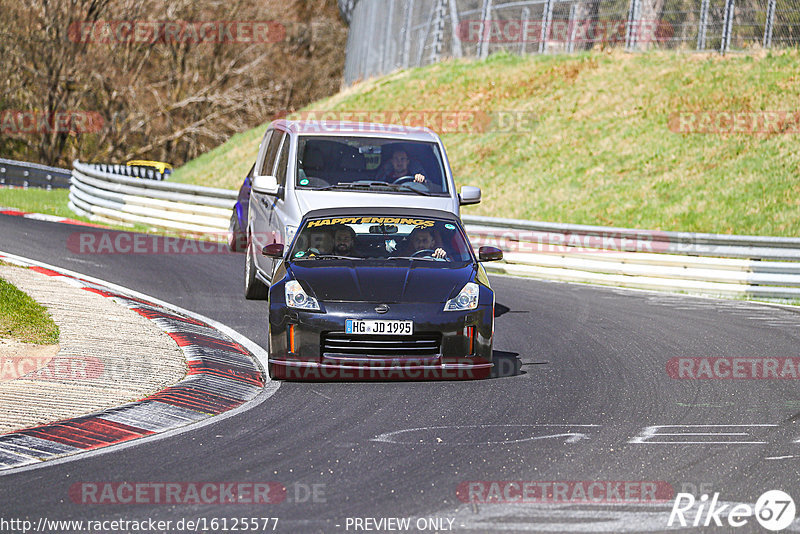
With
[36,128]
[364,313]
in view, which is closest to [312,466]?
[364,313]

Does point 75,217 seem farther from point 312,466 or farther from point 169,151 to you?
point 169,151

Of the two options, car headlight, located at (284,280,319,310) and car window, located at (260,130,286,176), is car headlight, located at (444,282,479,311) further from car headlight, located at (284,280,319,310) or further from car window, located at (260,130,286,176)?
car window, located at (260,130,286,176)

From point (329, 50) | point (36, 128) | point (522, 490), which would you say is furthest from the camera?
point (329, 50)

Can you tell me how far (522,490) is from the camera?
6.08 meters

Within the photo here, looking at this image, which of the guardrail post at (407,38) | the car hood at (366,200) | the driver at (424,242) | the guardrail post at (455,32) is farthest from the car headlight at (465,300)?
the guardrail post at (407,38)

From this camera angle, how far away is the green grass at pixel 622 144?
73.7 feet

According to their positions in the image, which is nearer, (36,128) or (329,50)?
(36,128)

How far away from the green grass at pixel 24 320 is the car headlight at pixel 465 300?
3.58 m

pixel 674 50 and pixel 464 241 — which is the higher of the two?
pixel 674 50

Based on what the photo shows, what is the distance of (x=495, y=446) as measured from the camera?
281 inches

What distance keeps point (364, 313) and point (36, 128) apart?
128 feet
